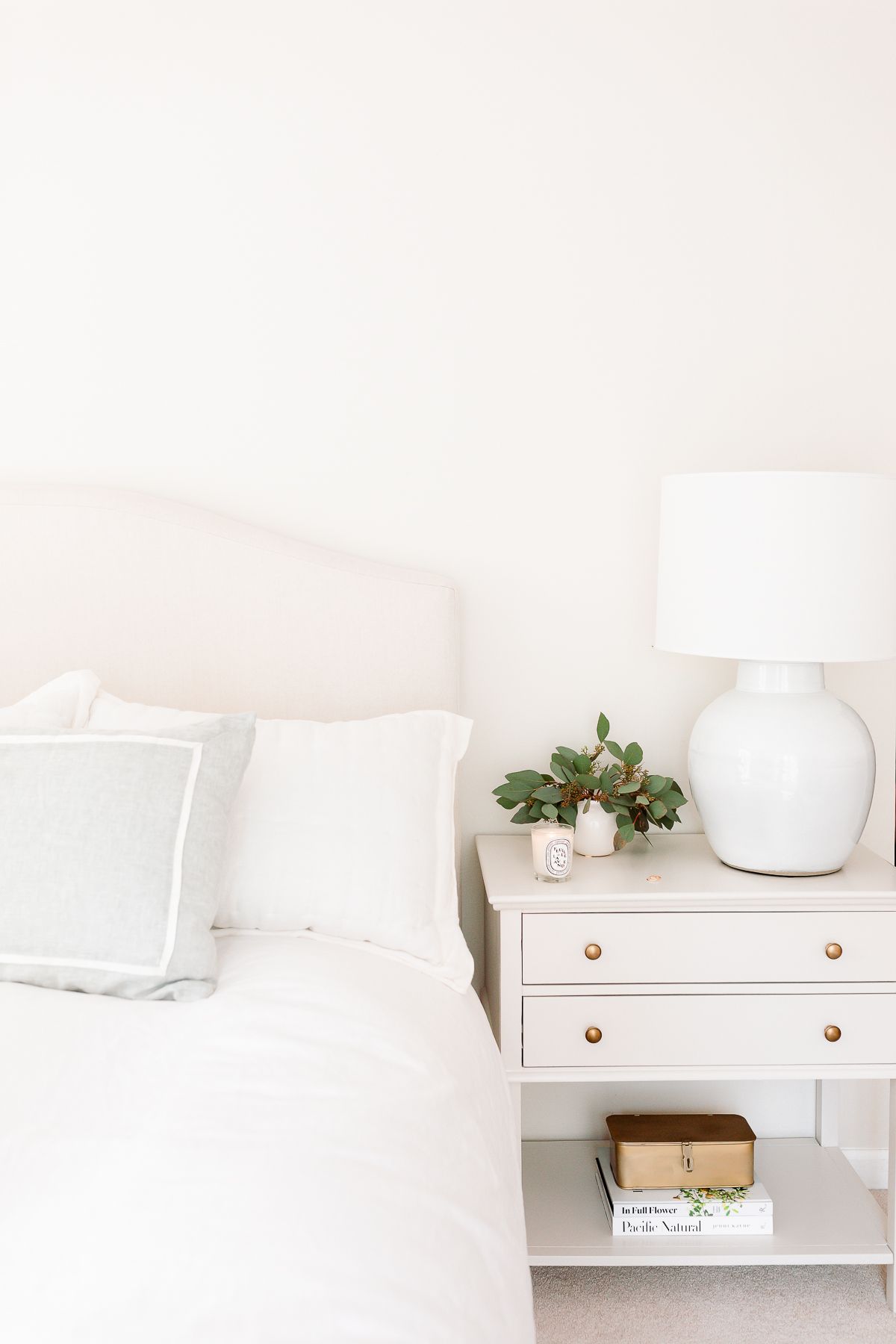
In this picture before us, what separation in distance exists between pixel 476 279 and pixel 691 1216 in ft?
5.68

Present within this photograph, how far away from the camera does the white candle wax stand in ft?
5.82

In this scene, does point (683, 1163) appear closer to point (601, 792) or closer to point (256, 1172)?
point (601, 792)

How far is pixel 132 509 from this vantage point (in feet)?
6.47

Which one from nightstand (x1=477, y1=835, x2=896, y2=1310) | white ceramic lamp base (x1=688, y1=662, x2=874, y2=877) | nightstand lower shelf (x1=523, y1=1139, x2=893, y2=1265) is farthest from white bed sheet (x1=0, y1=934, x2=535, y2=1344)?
white ceramic lamp base (x1=688, y1=662, x2=874, y2=877)

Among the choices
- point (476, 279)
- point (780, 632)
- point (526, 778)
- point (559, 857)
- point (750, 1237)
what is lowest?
point (750, 1237)

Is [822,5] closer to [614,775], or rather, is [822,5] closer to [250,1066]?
[614,775]

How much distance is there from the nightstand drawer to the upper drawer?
36 millimetres

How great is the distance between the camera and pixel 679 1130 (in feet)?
6.27

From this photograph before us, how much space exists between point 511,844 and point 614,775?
0.25 metres

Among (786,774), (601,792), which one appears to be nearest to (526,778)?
(601,792)

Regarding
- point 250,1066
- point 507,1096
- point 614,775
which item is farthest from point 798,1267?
point 250,1066

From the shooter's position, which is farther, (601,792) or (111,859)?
(601,792)

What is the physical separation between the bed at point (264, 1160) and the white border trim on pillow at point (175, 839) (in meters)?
0.04

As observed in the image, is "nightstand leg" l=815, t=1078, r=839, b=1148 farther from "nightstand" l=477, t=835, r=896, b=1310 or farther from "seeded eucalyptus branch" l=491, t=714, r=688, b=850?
"seeded eucalyptus branch" l=491, t=714, r=688, b=850
